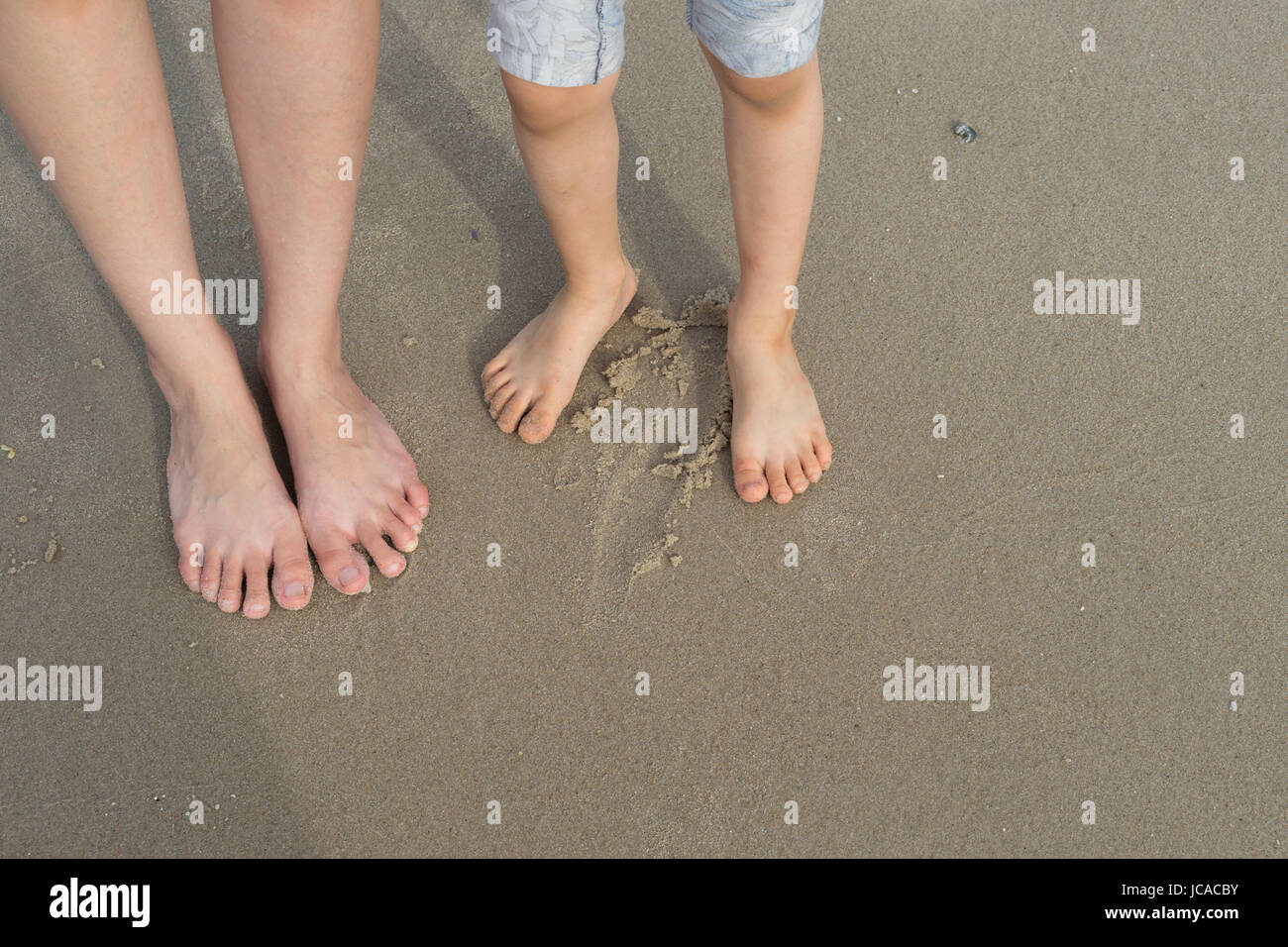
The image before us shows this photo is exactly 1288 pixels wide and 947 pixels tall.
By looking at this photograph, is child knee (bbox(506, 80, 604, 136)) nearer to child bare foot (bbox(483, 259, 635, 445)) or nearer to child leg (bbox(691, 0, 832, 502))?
child leg (bbox(691, 0, 832, 502))

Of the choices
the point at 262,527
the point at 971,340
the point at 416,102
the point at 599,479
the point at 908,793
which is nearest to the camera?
the point at 908,793

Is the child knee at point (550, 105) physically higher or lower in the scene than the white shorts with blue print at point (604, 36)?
lower

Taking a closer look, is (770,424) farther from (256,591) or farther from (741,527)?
(256,591)

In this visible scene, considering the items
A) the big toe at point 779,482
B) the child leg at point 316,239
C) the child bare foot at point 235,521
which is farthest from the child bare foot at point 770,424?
the child bare foot at point 235,521

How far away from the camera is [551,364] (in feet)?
5.53

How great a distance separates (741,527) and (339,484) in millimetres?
628

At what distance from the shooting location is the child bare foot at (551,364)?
168 centimetres

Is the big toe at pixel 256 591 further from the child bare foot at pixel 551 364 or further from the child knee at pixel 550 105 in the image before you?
the child knee at pixel 550 105

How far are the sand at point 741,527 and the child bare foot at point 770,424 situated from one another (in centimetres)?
5

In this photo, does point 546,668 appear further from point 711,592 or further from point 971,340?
point 971,340

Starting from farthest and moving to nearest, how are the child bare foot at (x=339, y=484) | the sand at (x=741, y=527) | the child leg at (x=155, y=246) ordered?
the child bare foot at (x=339, y=484) < the sand at (x=741, y=527) < the child leg at (x=155, y=246)

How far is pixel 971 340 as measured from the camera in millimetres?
1778

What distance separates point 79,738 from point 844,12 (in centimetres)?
192

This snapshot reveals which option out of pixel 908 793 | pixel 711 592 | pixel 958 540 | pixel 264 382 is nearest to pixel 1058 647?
pixel 958 540
